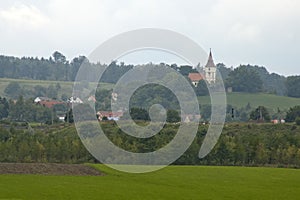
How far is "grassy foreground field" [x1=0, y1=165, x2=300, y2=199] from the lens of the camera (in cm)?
3056

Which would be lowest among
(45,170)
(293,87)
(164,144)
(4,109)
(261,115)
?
(45,170)

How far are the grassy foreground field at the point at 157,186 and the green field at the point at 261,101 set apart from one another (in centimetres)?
8282

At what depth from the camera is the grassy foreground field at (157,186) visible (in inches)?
1203

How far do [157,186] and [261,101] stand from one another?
9812cm

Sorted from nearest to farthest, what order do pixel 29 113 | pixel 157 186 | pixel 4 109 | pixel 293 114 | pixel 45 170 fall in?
1. pixel 157 186
2. pixel 45 170
3. pixel 293 114
4. pixel 29 113
5. pixel 4 109

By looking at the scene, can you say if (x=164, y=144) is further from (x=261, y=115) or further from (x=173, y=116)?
(x=261, y=115)

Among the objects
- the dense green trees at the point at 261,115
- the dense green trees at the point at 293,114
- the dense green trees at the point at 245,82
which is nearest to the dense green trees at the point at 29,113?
the dense green trees at the point at 261,115

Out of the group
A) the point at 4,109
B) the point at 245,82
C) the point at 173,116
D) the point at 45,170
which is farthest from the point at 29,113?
the point at 45,170

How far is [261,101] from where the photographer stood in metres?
131

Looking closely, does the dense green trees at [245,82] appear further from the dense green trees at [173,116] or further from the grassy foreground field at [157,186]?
the grassy foreground field at [157,186]

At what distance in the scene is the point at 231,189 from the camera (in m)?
34.8

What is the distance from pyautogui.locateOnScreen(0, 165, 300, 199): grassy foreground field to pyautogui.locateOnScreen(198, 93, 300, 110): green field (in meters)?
82.8

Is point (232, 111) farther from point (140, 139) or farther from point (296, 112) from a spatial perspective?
point (140, 139)

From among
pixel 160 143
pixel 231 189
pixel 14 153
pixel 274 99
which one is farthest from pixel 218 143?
pixel 274 99
